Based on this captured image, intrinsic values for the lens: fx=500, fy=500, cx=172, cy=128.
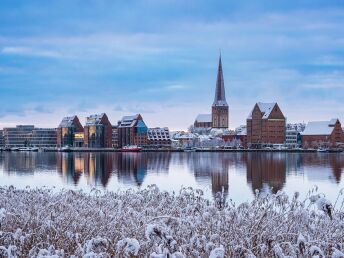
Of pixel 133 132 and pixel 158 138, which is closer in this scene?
pixel 133 132

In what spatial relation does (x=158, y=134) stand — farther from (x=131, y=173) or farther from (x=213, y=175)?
(x=213, y=175)

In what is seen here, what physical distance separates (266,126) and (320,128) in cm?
1869

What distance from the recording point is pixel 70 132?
190 meters

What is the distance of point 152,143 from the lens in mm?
171250

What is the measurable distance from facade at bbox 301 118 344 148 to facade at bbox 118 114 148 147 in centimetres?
5568

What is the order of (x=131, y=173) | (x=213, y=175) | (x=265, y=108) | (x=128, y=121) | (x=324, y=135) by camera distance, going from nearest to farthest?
(x=213, y=175) → (x=131, y=173) → (x=324, y=135) → (x=128, y=121) → (x=265, y=108)

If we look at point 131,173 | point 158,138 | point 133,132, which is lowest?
point 131,173

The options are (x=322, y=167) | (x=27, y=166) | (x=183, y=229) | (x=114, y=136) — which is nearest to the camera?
(x=183, y=229)

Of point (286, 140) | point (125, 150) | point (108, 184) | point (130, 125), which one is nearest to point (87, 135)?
point (130, 125)

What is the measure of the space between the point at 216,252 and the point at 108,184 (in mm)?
26701

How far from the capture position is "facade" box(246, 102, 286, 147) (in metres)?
177

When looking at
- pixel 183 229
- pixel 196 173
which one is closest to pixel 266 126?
pixel 196 173

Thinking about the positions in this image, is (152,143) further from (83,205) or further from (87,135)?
(83,205)

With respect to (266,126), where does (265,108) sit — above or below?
above
